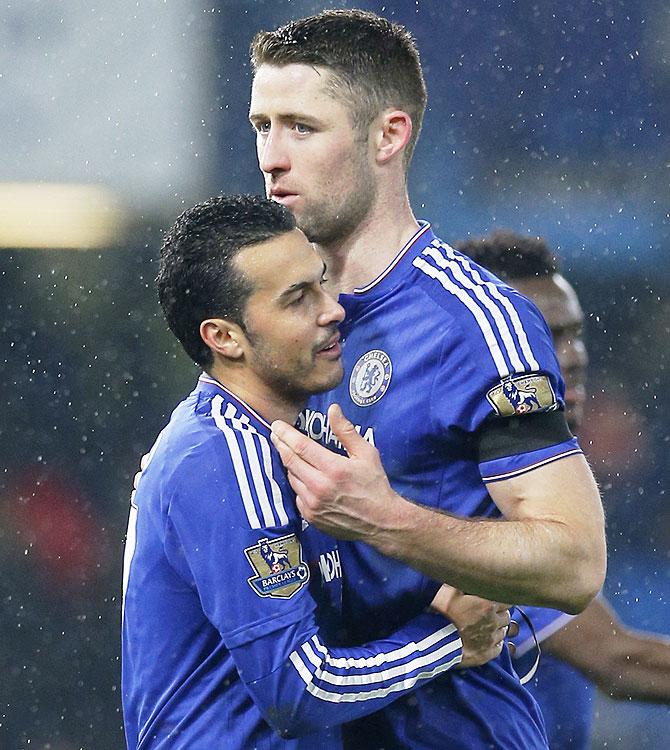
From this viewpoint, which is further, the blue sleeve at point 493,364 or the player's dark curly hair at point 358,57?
the player's dark curly hair at point 358,57

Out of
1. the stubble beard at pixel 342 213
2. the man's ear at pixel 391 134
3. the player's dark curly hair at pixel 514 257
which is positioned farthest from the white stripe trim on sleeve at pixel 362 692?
the player's dark curly hair at pixel 514 257

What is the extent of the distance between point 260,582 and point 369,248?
2.41 feet

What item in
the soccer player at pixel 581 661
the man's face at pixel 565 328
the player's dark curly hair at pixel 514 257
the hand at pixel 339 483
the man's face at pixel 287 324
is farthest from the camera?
the player's dark curly hair at pixel 514 257

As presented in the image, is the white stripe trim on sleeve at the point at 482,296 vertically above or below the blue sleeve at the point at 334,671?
above

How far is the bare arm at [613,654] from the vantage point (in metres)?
3.22

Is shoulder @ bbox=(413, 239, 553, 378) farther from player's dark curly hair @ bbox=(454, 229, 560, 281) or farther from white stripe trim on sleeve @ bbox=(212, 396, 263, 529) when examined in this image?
player's dark curly hair @ bbox=(454, 229, 560, 281)

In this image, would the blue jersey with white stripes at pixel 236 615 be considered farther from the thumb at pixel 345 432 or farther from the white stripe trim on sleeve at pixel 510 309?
the white stripe trim on sleeve at pixel 510 309

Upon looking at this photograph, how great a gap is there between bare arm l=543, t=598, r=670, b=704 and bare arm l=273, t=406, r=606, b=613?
891 mm

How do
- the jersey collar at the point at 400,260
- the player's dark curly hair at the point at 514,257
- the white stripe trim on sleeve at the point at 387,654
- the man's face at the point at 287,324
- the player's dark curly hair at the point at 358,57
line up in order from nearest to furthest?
the white stripe trim on sleeve at the point at 387,654 → the man's face at the point at 287,324 → the jersey collar at the point at 400,260 → the player's dark curly hair at the point at 358,57 → the player's dark curly hair at the point at 514,257

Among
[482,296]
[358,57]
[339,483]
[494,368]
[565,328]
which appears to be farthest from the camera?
[565,328]

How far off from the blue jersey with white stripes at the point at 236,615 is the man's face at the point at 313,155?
440 mm

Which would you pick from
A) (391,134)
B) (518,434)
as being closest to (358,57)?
(391,134)

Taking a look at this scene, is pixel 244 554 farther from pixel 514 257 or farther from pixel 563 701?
pixel 514 257

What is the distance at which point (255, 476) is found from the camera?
2.24 metres
